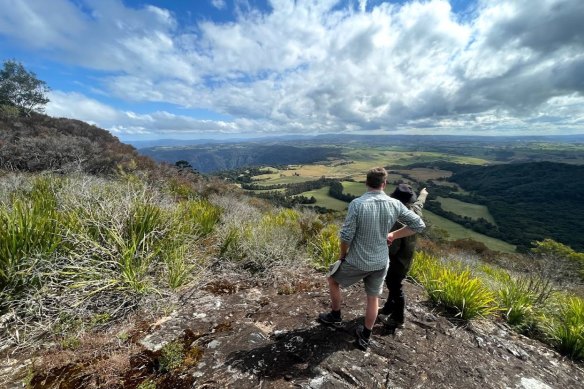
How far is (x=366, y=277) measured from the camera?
10.6 ft

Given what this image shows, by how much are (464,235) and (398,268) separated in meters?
56.2

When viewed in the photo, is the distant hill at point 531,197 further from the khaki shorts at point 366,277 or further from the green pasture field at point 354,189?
the khaki shorts at point 366,277

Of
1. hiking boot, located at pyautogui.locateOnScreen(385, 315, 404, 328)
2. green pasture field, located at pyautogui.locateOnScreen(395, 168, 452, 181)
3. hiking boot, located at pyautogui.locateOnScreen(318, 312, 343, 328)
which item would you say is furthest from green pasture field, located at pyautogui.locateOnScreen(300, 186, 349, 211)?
green pasture field, located at pyautogui.locateOnScreen(395, 168, 452, 181)

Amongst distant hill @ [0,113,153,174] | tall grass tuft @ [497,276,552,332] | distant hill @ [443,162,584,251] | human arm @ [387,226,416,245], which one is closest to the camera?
human arm @ [387,226,416,245]

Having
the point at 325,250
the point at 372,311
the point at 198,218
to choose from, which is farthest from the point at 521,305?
the point at 198,218

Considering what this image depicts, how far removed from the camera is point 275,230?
663cm

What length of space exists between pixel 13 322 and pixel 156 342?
5.06ft

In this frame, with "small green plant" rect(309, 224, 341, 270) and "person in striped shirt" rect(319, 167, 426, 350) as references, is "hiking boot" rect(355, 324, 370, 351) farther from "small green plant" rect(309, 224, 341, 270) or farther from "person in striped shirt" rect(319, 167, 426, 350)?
"small green plant" rect(309, 224, 341, 270)

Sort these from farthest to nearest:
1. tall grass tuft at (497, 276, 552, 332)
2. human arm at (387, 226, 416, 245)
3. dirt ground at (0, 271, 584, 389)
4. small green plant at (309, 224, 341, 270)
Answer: small green plant at (309, 224, 341, 270) < tall grass tuft at (497, 276, 552, 332) < human arm at (387, 226, 416, 245) < dirt ground at (0, 271, 584, 389)

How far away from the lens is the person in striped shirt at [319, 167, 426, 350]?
3.01 metres

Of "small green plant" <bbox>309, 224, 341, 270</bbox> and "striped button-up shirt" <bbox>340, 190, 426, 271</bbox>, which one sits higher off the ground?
"striped button-up shirt" <bbox>340, 190, 426, 271</bbox>

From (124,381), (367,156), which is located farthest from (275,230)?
(367,156)

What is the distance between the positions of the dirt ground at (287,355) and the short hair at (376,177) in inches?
72.3

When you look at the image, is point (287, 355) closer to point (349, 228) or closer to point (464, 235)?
point (349, 228)
